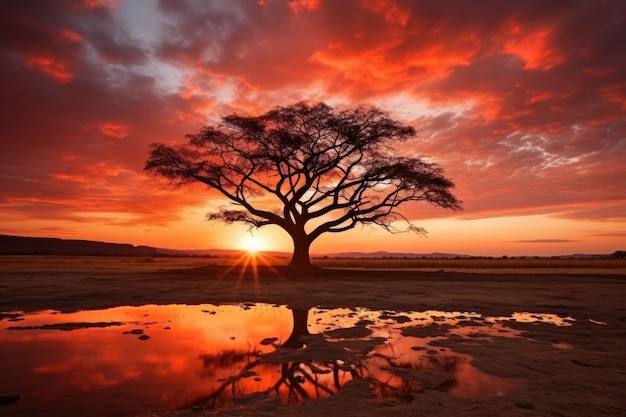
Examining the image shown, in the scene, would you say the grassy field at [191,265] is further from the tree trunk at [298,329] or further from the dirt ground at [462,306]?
the tree trunk at [298,329]

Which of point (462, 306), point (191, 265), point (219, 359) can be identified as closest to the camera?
point (219, 359)

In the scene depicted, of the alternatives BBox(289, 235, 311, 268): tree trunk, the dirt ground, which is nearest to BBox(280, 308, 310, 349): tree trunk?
the dirt ground

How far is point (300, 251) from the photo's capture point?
1108 inches

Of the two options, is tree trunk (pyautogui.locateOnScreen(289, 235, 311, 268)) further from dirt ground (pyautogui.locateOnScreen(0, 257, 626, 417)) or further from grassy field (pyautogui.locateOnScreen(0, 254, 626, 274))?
grassy field (pyautogui.locateOnScreen(0, 254, 626, 274))

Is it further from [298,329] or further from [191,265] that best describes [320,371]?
[191,265]

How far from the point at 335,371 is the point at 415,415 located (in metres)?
1.71

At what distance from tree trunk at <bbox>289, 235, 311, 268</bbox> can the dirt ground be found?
4773 mm

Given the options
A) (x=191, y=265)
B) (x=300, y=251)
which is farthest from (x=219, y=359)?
(x=191, y=265)

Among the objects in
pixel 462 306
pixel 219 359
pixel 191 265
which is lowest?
pixel 219 359

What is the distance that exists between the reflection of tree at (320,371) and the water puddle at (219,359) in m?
0.01

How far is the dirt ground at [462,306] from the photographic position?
13.3 ft

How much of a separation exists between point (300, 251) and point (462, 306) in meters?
17.1

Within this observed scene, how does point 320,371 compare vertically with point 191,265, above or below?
below

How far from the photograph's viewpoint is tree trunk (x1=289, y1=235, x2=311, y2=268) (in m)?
28.0
